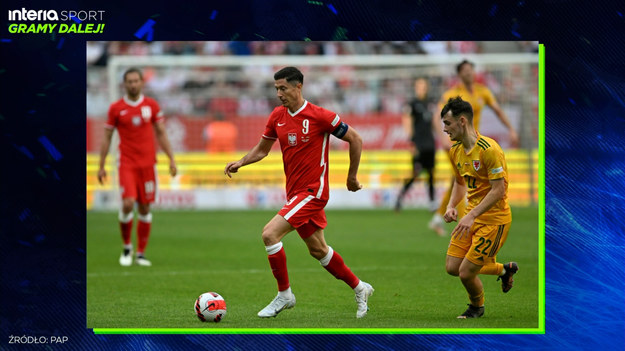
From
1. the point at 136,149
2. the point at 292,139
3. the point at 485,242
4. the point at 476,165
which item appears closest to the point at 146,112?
the point at 136,149

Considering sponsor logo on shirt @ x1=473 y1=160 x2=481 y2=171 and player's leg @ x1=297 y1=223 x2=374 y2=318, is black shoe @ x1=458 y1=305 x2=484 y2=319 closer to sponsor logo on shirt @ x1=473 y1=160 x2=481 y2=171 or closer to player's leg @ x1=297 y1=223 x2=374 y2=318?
player's leg @ x1=297 y1=223 x2=374 y2=318

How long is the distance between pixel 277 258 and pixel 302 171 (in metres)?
0.73

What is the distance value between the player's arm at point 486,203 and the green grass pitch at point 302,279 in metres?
0.79

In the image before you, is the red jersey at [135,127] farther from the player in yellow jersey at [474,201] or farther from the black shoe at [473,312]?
the black shoe at [473,312]

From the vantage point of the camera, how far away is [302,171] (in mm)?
7465

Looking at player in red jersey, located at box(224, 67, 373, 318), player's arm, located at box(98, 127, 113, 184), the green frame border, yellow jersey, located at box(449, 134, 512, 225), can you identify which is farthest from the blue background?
player's arm, located at box(98, 127, 113, 184)

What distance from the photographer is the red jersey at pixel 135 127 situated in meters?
11.0

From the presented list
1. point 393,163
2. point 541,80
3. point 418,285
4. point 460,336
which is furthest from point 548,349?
point 393,163

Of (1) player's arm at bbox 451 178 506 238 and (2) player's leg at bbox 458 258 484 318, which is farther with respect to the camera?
(2) player's leg at bbox 458 258 484 318

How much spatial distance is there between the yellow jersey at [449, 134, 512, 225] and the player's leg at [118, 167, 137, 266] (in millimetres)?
4882

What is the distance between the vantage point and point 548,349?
20.9 feet

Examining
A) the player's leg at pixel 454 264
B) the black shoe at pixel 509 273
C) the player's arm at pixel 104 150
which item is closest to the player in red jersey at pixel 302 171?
the player's leg at pixel 454 264

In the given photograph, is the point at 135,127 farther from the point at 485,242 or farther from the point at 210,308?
the point at 485,242

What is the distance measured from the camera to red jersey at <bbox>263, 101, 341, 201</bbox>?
24.2 ft
